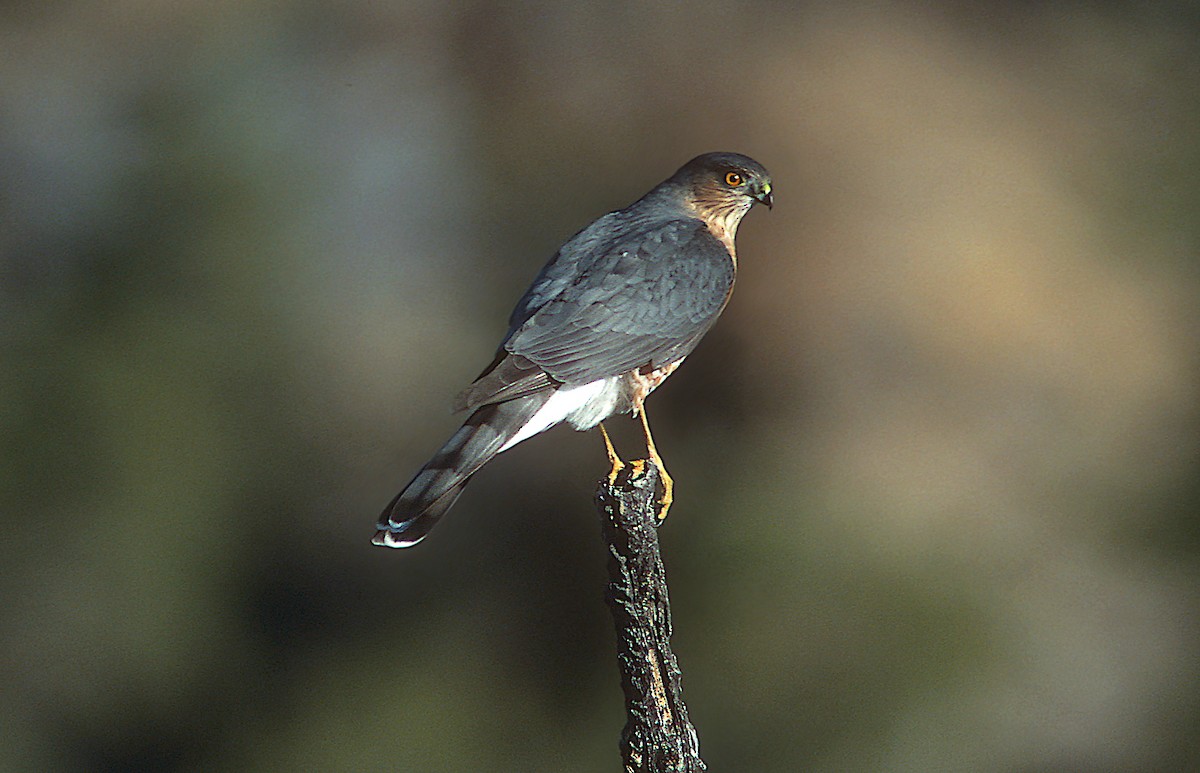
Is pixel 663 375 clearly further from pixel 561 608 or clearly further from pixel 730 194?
pixel 561 608

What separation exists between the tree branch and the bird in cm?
14

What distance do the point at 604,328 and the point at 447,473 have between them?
0.52m

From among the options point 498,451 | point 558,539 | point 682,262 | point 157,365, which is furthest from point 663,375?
point 157,365

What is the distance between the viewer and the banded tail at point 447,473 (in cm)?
204

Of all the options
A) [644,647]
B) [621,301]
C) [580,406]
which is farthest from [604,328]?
[644,647]

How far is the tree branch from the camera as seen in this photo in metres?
1.75

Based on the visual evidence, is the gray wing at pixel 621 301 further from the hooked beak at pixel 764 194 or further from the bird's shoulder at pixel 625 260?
the hooked beak at pixel 764 194

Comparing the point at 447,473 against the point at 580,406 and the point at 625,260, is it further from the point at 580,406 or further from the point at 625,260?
the point at 625,260

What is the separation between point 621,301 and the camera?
2408 millimetres

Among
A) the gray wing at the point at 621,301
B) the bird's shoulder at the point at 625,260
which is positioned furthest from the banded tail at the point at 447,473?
the bird's shoulder at the point at 625,260

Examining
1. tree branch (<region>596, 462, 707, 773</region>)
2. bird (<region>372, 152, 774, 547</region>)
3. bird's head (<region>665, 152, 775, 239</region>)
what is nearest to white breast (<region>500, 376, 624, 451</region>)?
bird (<region>372, 152, 774, 547</region>)

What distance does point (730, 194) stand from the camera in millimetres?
2836

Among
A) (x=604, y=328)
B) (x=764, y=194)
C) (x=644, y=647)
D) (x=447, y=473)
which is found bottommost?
(x=644, y=647)

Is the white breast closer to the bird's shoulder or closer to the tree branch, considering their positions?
the bird's shoulder
